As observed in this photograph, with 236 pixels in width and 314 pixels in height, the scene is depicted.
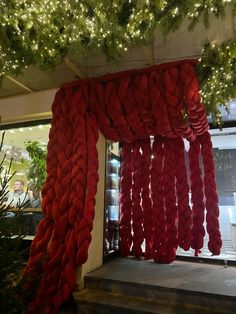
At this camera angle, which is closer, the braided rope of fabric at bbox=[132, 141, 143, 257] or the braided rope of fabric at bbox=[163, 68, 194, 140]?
the braided rope of fabric at bbox=[163, 68, 194, 140]

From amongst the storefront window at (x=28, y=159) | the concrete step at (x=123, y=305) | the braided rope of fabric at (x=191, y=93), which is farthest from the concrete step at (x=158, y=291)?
the braided rope of fabric at (x=191, y=93)

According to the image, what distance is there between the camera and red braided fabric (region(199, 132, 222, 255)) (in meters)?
2.22

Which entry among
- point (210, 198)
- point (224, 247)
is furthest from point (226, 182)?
point (224, 247)

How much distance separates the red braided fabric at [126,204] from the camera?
2479 mm

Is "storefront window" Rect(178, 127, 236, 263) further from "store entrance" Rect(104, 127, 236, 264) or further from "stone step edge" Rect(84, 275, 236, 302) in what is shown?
"stone step edge" Rect(84, 275, 236, 302)

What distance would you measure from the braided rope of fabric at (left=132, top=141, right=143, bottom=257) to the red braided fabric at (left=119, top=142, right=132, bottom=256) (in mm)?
60

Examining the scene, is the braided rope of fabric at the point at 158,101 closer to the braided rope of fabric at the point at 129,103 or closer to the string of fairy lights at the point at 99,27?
the braided rope of fabric at the point at 129,103

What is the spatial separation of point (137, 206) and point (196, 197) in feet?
1.75

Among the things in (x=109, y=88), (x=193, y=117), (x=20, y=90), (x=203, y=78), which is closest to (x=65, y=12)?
(x=109, y=88)

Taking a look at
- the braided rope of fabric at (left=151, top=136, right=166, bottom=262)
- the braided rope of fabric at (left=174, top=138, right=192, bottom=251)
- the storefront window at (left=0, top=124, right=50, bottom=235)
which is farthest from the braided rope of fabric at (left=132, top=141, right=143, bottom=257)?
the storefront window at (left=0, top=124, right=50, bottom=235)

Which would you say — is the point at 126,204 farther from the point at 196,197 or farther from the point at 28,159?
the point at 28,159

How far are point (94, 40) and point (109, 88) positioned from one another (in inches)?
24.2

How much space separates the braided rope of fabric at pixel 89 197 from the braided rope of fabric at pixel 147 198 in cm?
55

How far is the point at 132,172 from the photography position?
8.38ft
